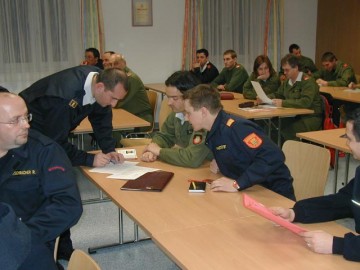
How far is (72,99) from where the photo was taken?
2.80 m

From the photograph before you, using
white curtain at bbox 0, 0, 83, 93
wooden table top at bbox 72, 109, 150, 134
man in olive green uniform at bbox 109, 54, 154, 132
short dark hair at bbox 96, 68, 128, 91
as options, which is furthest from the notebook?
white curtain at bbox 0, 0, 83, 93

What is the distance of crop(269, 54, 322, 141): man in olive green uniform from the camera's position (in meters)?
5.19

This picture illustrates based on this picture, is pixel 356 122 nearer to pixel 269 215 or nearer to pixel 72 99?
pixel 269 215

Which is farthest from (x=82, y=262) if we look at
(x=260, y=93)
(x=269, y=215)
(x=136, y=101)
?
(x=260, y=93)

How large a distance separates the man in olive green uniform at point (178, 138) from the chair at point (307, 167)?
528 millimetres

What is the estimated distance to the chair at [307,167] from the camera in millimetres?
2619

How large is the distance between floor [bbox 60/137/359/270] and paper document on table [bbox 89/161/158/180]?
28.7 inches

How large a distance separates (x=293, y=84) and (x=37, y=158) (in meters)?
4.01

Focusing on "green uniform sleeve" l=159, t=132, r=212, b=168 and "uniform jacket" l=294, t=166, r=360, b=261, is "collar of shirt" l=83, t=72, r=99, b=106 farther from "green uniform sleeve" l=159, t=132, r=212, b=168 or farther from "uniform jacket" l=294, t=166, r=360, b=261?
"uniform jacket" l=294, t=166, r=360, b=261

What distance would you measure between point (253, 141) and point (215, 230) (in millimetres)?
697

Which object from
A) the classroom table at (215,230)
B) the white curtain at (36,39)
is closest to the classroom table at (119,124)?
the classroom table at (215,230)

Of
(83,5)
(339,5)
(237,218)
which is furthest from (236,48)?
(237,218)

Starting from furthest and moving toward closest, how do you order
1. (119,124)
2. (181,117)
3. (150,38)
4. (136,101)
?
1. (150,38)
2. (136,101)
3. (119,124)
4. (181,117)

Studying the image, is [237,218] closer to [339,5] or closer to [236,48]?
[236,48]
